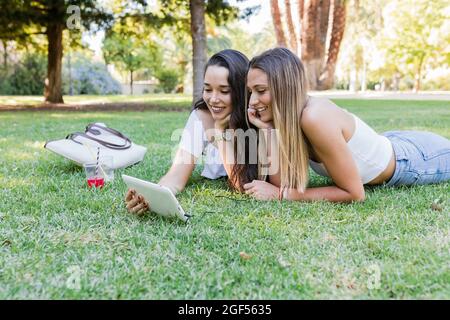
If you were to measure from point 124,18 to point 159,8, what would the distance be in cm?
136

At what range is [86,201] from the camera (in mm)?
2951

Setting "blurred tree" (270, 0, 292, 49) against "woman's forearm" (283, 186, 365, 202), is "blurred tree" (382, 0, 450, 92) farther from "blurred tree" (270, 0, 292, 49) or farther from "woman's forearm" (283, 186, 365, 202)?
"woman's forearm" (283, 186, 365, 202)

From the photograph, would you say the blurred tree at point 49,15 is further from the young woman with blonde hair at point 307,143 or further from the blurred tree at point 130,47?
the young woman with blonde hair at point 307,143

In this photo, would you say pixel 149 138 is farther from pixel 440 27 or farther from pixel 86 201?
pixel 440 27

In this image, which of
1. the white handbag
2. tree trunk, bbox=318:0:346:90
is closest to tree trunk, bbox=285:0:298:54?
tree trunk, bbox=318:0:346:90

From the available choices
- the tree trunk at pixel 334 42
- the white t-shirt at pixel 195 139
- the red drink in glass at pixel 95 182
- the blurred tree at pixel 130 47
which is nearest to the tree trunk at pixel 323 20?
the tree trunk at pixel 334 42

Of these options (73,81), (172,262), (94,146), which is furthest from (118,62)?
(172,262)

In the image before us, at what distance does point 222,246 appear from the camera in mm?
2188

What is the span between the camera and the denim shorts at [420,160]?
3.23 metres

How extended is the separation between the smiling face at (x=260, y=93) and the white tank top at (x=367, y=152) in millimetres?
581

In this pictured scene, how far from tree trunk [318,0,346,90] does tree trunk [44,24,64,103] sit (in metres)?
10.9

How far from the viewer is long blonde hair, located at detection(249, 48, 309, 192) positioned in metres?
2.62

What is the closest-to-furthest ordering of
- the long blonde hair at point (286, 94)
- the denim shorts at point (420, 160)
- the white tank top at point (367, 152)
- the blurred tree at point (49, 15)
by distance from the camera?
1. the long blonde hair at point (286, 94)
2. the white tank top at point (367, 152)
3. the denim shorts at point (420, 160)
4. the blurred tree at point (49, 15)

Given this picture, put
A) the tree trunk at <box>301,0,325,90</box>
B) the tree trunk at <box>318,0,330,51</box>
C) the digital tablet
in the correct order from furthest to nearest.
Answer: the tree trunk at <box>318,0,330,51</box>
the tree trunk at <box>301,0,325,90</box>
the digital tablet
